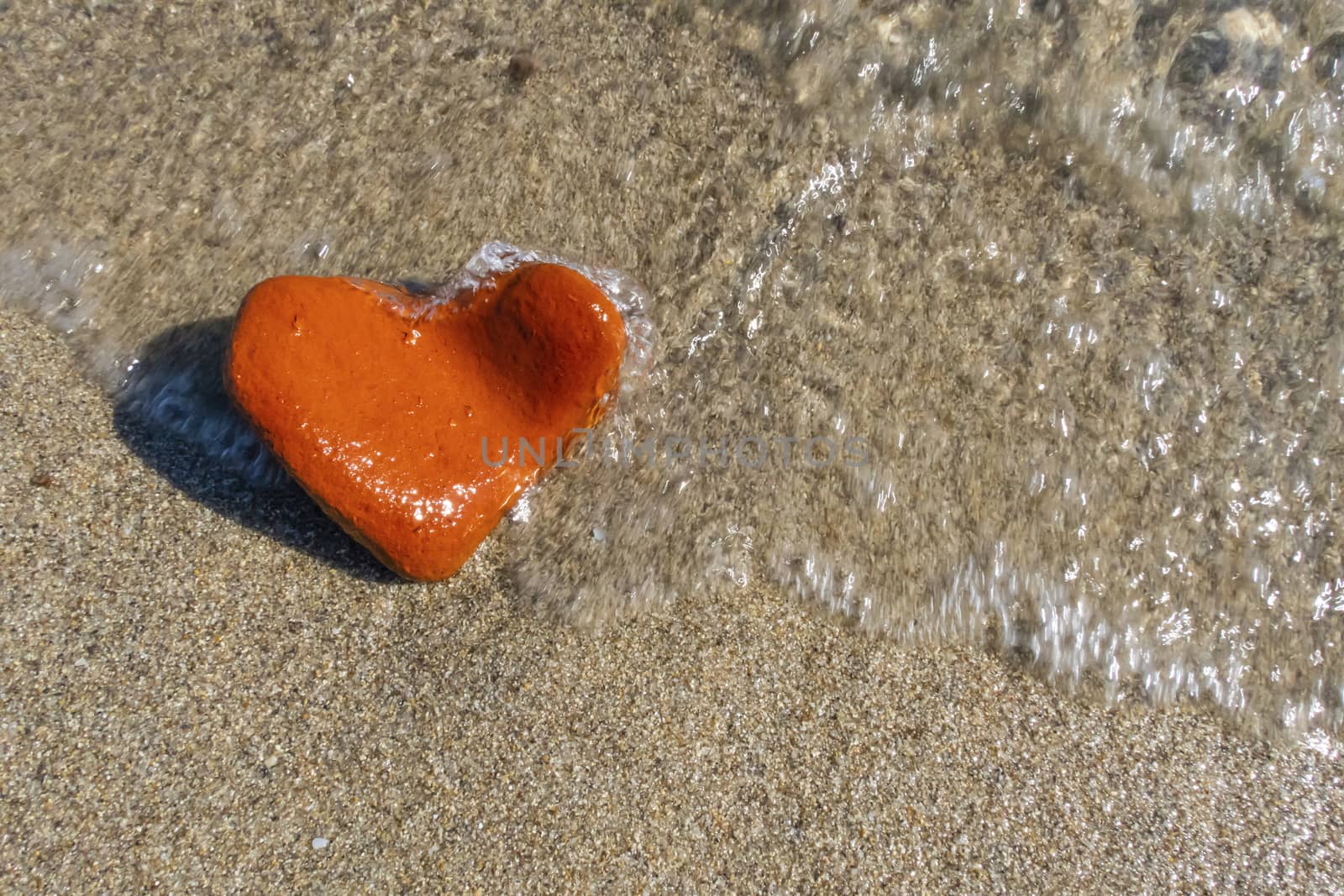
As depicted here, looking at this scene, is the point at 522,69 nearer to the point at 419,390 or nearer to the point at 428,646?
the point at 419,390

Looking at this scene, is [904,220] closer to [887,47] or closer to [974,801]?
[887,47]

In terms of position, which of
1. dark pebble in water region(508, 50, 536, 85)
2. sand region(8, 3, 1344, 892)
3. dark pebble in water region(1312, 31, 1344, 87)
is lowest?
sand region(8, 3, 1344, 892)

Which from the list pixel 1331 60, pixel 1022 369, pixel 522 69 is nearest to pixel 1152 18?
pixel 1331 60

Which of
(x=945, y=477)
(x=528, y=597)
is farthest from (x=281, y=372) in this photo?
(x=945, y=477)

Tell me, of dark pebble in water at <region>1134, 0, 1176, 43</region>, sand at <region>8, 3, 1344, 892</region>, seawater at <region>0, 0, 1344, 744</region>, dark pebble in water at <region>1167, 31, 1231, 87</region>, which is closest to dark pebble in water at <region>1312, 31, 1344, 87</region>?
seawater at <region>0, 0, 1344, 744</region>

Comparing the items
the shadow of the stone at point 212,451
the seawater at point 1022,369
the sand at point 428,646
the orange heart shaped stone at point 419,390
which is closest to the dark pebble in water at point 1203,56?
the seawater at point 1022,369

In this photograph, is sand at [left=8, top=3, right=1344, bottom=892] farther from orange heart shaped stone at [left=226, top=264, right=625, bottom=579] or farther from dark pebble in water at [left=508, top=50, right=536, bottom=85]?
orange heart shaped stone at [left=226, top=264, right=625, bottom=579]
